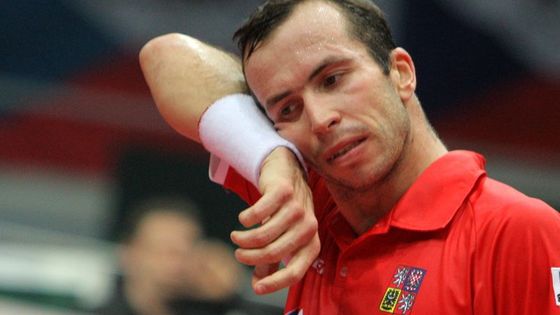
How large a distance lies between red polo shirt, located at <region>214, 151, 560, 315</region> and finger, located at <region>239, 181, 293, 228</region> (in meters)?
0.29

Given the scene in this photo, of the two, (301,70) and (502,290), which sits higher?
(301,70)

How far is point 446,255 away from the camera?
2.01 m

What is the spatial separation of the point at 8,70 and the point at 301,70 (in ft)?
13.8

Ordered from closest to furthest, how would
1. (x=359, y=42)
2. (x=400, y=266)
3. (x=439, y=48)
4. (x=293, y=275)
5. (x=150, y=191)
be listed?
(x=293, y=275), (x=400, y=266), (x=359, y=42), (x=150, y=191), (x=439, y=48)

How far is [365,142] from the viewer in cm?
213

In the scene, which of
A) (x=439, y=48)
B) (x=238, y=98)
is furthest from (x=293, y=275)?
(x=439, y=48)

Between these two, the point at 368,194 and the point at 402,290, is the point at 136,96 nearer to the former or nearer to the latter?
the point at 368,194

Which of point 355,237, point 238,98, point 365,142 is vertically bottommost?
point 355,237

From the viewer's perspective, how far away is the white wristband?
222cm

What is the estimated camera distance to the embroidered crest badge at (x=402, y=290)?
2.02 metres

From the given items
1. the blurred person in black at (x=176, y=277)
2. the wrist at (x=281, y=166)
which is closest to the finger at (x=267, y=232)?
the wrist at (x=281, y=166)

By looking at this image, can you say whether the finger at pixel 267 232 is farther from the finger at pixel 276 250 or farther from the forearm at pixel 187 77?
the forearm at pixel 187 77

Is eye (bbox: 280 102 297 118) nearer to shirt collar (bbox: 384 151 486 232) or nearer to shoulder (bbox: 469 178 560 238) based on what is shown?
shirt collar (bbox: 384 151 486 232)

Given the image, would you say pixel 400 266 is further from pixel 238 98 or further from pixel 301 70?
pixel 238 98
